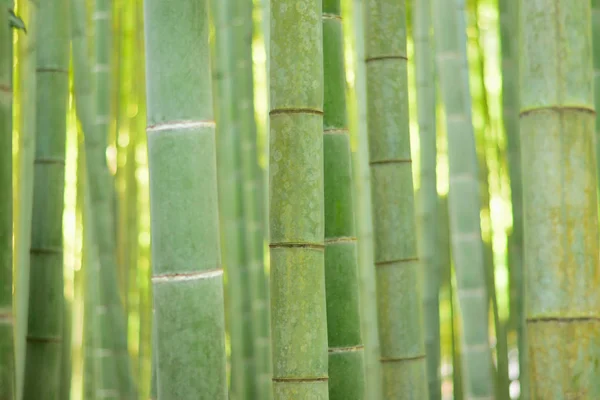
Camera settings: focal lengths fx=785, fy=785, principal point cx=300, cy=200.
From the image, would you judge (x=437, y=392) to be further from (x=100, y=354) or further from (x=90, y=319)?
(x=90, y=319)

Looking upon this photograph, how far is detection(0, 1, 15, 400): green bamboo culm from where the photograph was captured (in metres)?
1.40

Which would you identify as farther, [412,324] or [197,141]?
[412,324]

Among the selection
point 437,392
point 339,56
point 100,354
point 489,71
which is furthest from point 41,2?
point 489,71

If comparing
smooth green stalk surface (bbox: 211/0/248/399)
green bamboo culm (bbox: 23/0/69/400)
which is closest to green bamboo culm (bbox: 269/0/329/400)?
green bamboo culm (bbox: 23/0/69/400)

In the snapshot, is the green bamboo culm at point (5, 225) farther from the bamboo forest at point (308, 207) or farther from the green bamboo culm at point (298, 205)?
the green bamboo culm at point (298, 205)

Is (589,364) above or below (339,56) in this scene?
below

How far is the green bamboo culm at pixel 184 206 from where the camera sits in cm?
121

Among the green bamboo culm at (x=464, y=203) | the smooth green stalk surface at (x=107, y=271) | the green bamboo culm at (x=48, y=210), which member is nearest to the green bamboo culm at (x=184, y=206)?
the green bamboo culm at (x=48, y=210)

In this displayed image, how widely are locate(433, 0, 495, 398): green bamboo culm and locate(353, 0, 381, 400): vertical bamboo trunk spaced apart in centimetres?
59

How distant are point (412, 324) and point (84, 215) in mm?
1794

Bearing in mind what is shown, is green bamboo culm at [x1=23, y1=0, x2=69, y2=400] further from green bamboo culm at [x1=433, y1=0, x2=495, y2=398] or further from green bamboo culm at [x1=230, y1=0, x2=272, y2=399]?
green bamboo culm at [x1=433, y1=0, x2=495, y2=398]

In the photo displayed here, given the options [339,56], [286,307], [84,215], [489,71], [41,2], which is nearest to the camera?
[286,307]

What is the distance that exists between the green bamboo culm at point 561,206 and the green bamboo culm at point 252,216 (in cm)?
181

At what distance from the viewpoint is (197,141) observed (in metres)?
1.22
